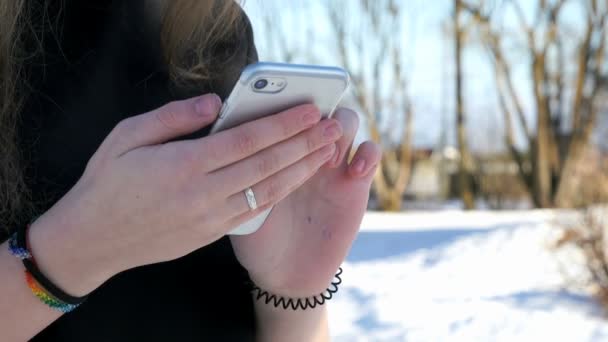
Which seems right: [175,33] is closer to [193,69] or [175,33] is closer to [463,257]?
[193,69]

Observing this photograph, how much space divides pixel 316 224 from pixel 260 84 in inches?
10.0

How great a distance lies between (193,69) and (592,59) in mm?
13235

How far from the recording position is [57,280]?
58 cm

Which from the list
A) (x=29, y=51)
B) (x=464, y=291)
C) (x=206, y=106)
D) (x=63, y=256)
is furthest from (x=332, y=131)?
(x=464, y=291)

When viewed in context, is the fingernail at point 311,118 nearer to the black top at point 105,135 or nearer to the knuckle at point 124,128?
the knuckle at point 124,128

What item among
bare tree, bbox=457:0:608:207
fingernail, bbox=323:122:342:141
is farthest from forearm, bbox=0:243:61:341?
bare tree, bbox=457:0:608:207

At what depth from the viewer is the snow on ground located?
14.0 feet

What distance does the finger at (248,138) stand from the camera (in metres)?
0.53

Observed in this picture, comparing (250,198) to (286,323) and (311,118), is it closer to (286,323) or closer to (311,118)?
(311,118)

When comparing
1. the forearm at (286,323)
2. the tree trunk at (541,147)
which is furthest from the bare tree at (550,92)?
the forearm at (286,323)

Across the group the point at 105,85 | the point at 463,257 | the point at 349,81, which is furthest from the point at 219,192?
the point at 463,257

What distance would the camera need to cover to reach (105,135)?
0.75m

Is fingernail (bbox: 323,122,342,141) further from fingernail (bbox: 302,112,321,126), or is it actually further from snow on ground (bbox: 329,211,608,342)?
snow on ground (bbox: 329,211,608,342)

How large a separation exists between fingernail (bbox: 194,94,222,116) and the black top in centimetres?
23
